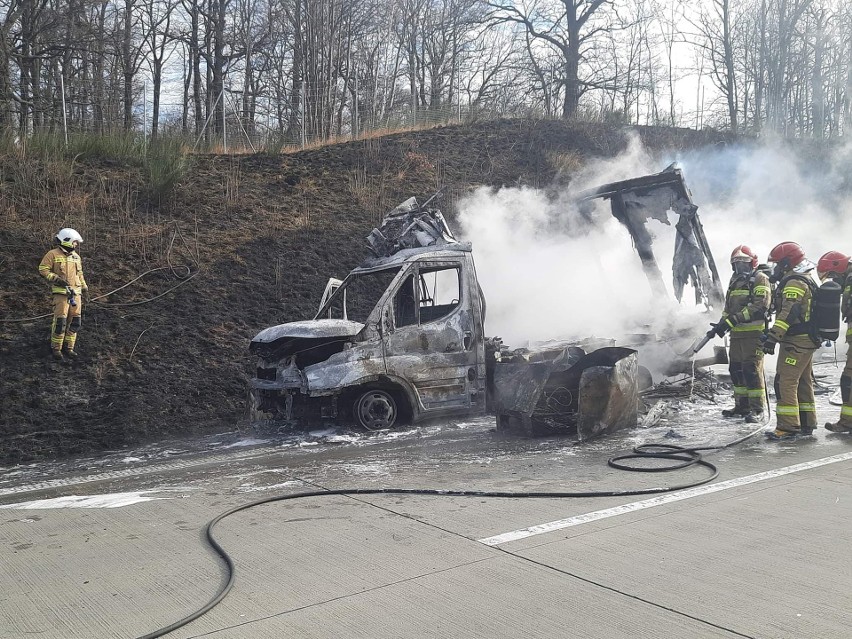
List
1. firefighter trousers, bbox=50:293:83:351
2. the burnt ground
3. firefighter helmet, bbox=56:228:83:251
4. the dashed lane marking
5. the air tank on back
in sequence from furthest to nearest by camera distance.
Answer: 1. firefighter helmet, bbox=56:228:83:251
2. firefighter trousers, bbox=50:293:83:351
3. the burnt ground
4. the air tank on back
5. the dashed lane marking

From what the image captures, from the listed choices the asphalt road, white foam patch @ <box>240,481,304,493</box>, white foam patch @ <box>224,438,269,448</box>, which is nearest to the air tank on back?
the asphalt road

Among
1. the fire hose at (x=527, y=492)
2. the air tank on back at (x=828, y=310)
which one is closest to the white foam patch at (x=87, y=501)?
the fire hose at (x=527, y=492)

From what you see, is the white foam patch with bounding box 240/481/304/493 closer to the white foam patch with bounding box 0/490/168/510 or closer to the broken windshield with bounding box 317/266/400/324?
the white foam patch with bounding box 0/490/168/510

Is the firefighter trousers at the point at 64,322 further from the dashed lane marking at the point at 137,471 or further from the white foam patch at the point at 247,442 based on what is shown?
the dashed lane marking at the point at 137,471

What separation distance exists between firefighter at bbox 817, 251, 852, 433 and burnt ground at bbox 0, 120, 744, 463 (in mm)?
7380

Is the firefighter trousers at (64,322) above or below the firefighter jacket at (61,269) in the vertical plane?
below

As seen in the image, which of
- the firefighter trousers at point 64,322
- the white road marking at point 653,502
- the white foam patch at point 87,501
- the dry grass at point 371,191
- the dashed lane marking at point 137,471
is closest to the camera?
the white road marking at point 653,502

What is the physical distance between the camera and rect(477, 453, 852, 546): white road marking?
476 centimetres

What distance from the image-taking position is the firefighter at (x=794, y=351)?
800 cm

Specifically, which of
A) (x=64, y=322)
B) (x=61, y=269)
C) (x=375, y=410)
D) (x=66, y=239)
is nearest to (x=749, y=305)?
(x=375, y=410)

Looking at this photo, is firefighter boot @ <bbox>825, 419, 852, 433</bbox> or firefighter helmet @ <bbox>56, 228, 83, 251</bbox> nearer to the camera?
firefighter boot @ <bbox>825, 419, 852, 433</bbox>

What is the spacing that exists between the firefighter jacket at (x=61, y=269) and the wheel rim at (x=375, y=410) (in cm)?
479

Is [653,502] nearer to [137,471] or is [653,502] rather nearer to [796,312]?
[796,312]

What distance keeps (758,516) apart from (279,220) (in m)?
11.9
